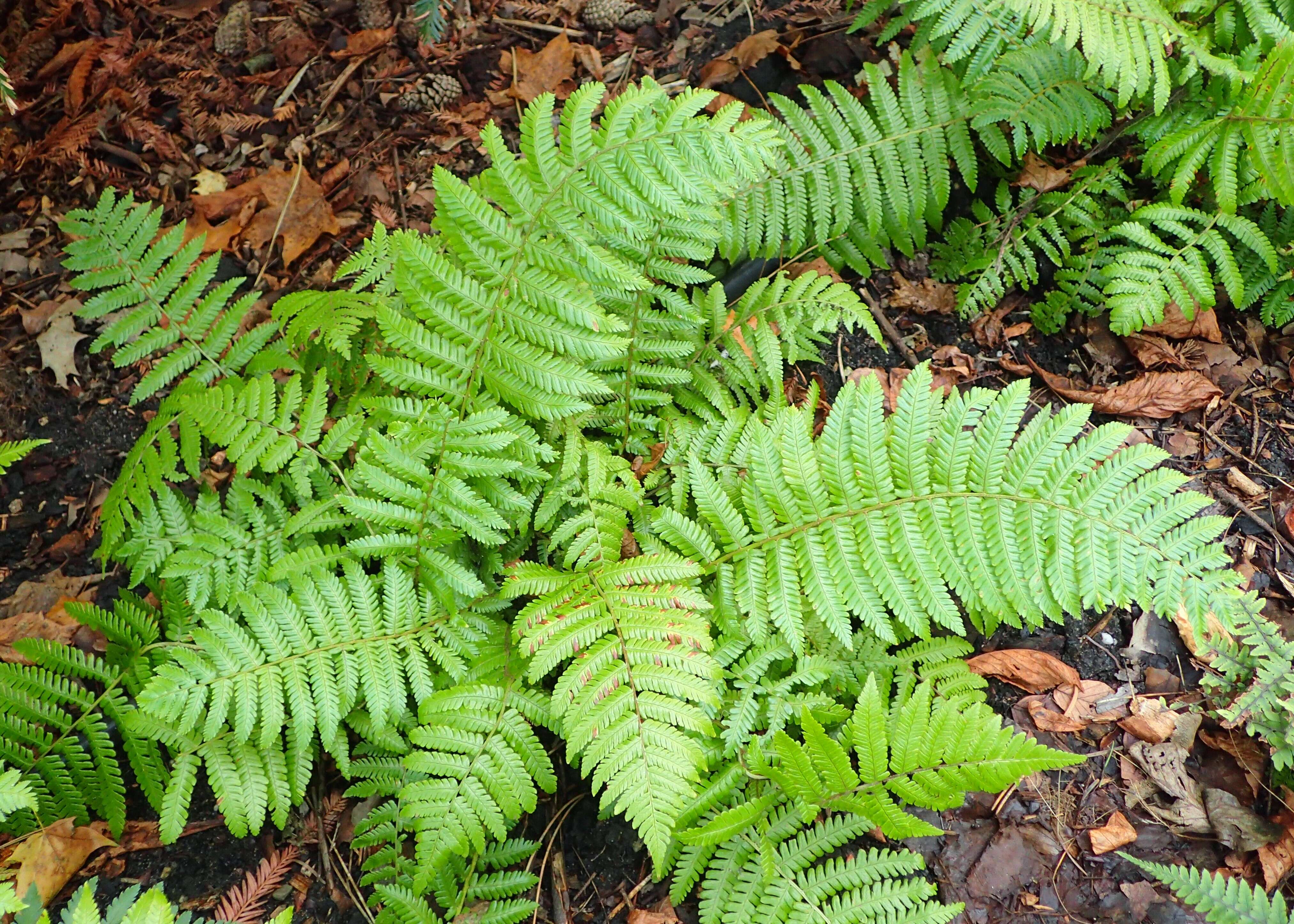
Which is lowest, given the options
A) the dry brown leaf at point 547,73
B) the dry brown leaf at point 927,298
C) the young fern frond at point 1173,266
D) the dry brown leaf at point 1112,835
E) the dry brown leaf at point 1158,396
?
the dry brown leaf at point 1112,835

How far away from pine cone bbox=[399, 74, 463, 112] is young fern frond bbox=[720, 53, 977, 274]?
173 cm

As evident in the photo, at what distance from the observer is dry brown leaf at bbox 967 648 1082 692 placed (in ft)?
9.01

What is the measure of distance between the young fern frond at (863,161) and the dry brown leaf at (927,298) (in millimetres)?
260

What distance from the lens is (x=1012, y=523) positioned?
2.43 m

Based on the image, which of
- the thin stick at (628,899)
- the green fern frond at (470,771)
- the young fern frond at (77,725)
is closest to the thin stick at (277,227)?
the young fern frond at (77,725)

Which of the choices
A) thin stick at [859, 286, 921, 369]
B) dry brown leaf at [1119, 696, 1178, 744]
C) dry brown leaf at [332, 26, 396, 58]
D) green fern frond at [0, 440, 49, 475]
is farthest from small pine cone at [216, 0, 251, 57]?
dry brown leaf at [1119, 696, 1178, 744]

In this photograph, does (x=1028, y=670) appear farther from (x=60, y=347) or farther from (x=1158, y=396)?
(x=60, y=347)

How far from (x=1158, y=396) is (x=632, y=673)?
2285mm

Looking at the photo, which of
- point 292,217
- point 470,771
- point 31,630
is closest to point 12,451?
point 31,630

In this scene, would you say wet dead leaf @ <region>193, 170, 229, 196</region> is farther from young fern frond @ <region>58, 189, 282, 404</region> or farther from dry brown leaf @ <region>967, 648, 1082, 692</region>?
dry brown leaf @ <region>967, 648, 1082, 692</region>

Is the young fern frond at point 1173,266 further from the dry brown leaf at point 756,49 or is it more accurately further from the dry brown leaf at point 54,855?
the dry brown leaf at point 54,855

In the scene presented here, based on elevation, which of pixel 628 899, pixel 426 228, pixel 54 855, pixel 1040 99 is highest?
pixel 1040 99

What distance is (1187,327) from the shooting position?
3266 millimetres

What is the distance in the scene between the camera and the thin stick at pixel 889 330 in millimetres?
3400
